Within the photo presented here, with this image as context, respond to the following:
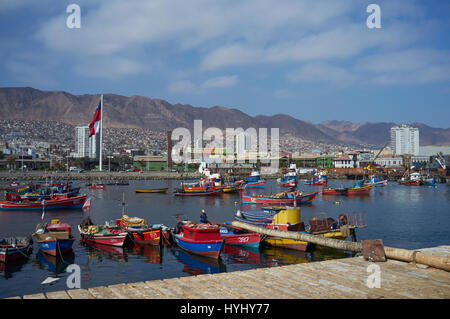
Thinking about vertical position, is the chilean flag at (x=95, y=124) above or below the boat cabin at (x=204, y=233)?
above

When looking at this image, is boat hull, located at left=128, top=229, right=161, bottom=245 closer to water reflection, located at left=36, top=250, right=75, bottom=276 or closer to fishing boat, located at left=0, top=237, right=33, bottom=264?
water reflection, located at left=36, top=250, right=75, bottom=276

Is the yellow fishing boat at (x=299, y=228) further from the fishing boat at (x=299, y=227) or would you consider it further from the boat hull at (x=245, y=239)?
the boat hull at (x=245, y=239)

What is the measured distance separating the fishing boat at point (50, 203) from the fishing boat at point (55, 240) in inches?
743

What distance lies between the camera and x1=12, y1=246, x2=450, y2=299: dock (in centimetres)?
630

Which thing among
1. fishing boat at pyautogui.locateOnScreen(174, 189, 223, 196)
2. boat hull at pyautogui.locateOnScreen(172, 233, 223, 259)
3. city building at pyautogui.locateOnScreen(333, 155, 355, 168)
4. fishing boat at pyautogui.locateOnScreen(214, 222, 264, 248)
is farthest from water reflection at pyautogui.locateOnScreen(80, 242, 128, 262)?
city building at pyautogui.locateOnScreen(333, 155, 355, 168)

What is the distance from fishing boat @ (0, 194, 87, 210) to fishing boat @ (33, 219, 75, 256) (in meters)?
18.9

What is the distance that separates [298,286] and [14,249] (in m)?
14.8

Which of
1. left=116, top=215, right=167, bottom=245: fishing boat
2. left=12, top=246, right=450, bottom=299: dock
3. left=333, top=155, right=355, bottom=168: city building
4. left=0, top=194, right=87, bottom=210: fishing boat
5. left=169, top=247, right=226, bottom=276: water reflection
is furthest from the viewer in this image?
left=333, top=155, right=355, bottom=168: city building

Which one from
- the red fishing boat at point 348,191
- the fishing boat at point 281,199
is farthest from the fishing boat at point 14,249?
the red fishing boat at point 348,191

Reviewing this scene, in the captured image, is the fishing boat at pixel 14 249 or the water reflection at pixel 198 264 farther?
the fishing boat at pixel 14 249

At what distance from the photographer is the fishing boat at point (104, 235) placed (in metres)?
19.9

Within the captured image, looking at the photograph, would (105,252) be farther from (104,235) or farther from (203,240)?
(203,240)

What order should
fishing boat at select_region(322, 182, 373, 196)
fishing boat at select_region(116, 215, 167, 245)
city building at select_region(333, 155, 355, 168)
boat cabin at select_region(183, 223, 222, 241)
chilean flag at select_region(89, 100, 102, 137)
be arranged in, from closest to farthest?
boat cabin at select_region(183, 223, 222, 241) → fishing boat at select_region(116, 215, 167, 245) → chilean flag at select_region(89, 100, 102, 137) → fishing boat at select_region(322, 182, 373, 196) → city building at select_region(333, 155, 355, 168)
